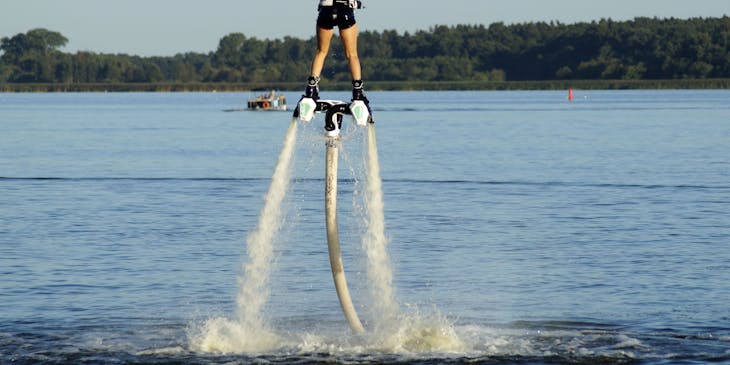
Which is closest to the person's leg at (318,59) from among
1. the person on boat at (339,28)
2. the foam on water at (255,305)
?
the person on boat at (339,28)

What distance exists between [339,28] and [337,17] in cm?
19

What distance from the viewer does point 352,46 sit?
20734 millimetres

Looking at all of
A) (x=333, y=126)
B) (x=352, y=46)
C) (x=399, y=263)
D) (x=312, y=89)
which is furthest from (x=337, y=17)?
(x=399, y=263)

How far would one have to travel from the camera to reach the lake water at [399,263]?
25.9m

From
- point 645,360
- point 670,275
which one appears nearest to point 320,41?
point 645,360

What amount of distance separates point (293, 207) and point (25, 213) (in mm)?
11122

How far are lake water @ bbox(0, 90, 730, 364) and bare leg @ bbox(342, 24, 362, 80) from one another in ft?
4.32

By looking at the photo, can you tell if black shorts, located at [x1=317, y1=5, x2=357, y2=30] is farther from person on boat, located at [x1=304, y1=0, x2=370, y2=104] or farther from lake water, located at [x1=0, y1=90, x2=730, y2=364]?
lake water, located at [x1=0, y1=90, x2=730, y2=364]

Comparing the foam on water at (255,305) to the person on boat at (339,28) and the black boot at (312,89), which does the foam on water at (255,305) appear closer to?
the black boot at (312,89)

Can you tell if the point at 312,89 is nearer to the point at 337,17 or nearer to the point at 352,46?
the point at 352,46

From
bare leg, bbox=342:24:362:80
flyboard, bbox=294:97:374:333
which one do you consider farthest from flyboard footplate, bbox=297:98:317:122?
bare leg, bbox=342:24:362:80

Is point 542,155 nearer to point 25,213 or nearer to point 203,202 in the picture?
point 203,202

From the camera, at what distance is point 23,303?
30.7 metres

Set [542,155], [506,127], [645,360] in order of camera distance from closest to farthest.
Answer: [645,360], [542,155], [506,127]
